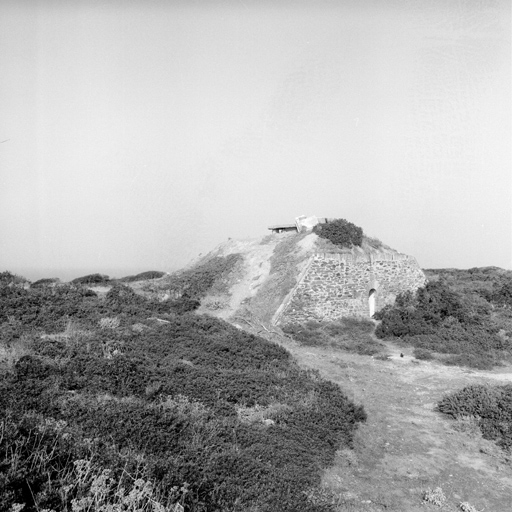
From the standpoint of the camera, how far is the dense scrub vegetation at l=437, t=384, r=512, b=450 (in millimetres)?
9600

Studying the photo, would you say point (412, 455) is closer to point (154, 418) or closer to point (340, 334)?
point (154, 418)

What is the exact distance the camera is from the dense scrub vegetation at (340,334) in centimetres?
1759

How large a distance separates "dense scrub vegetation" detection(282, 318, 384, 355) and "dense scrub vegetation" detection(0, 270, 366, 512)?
3.18 m

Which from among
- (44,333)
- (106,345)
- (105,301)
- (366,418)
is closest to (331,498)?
(366,418)

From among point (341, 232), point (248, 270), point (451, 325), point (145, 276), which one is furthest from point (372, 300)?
point (145, 276)

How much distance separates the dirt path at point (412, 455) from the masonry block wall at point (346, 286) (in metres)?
6.33

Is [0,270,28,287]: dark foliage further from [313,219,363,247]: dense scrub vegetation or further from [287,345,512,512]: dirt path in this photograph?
[287,345,512,512]: dirt path

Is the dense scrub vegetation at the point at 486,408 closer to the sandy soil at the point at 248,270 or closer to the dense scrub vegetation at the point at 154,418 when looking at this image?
the dense scrub vegetation at the point at 154,418

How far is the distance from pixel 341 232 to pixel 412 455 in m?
15.4

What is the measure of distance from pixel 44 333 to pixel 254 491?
10.5 metres

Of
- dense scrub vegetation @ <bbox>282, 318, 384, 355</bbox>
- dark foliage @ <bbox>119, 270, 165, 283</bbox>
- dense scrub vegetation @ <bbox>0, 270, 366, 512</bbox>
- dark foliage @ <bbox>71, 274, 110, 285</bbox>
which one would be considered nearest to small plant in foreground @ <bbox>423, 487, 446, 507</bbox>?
dense scrub vegetation @ <bbox>0, 270, 366, 512</bbox>

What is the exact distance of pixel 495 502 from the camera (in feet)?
23.3

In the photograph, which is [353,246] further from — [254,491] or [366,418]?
[254,491]

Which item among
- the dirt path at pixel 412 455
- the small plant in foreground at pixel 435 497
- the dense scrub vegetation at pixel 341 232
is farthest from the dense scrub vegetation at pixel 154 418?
the dense scrub vegetation at pixel 341 232
